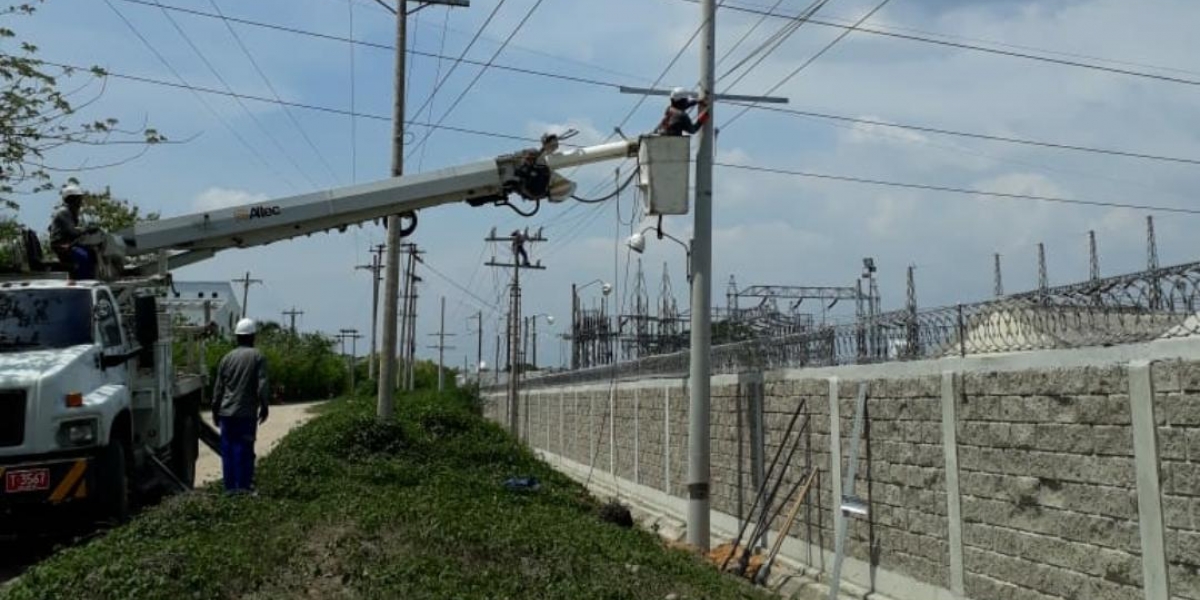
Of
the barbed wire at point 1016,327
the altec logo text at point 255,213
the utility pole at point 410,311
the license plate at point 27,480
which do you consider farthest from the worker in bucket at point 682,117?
the utility pole at point 410,311

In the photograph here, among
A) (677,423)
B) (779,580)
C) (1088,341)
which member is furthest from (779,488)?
(1088,341)

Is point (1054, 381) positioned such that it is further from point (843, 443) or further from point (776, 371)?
point (776, 371)

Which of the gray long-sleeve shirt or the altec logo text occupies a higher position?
the altec logo text

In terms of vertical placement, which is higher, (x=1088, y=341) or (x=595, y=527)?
(x=1088, y=341)

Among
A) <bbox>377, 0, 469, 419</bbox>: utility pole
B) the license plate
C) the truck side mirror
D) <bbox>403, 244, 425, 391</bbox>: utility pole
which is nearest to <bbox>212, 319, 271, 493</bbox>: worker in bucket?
the truck side mirror

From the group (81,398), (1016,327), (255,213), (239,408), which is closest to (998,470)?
(1016,327)

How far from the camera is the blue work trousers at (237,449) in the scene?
11.9 meters

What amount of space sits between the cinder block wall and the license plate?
7364mm

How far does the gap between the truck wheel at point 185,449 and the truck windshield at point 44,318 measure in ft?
12.8

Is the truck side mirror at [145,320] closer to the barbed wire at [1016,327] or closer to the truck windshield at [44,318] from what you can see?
the truck windshield at [44,318]

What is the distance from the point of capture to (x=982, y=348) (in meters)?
8.08

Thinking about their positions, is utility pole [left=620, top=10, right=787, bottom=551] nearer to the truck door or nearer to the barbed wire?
the barbed wire

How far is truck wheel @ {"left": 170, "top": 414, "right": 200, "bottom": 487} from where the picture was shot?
1464cm

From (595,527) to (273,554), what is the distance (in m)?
4.09
